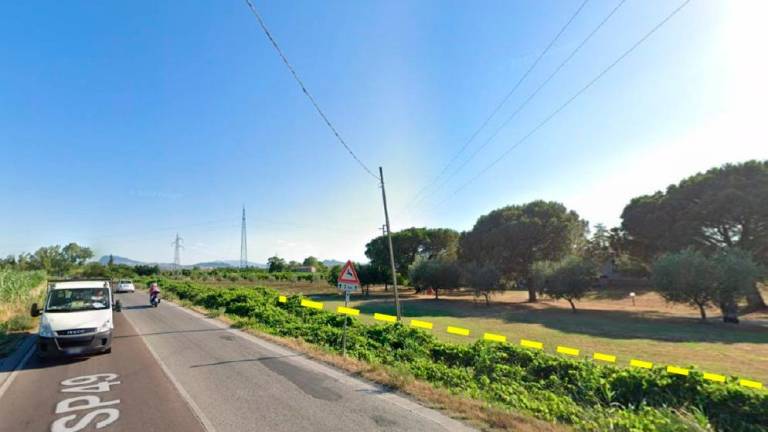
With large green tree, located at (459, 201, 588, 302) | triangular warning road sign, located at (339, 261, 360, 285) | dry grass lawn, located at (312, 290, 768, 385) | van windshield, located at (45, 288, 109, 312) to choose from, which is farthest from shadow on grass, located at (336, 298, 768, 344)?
van windshield, located at (45, 288, 109, 312)

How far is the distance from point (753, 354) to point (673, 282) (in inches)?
490

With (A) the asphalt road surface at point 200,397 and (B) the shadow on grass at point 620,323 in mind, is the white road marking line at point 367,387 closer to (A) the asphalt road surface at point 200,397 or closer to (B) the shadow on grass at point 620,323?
(A) the asphalt road surface at point 200,397

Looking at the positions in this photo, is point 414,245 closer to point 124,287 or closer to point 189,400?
point 124,287

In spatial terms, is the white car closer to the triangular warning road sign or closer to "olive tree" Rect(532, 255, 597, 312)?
the triangular warning road sign

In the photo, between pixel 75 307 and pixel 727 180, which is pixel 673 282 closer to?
pixel 727 180

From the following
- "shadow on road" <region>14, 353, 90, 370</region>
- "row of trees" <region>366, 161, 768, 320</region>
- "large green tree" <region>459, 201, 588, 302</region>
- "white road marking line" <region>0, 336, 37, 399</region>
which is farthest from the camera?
"large green tree" <region>459, 201, 588, 302</region>

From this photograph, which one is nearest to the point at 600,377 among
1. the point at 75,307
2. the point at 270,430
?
the point at 270,430

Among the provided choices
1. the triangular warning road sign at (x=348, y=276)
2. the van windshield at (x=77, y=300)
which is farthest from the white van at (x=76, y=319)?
the triangular warning road sign at (x=348, y=276)

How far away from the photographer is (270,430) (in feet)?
16.9

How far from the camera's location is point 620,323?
3044 cm

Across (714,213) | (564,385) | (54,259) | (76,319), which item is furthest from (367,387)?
(54,259)

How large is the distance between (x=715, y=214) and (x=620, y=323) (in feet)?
51.0

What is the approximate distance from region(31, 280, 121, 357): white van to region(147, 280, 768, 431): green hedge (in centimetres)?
598

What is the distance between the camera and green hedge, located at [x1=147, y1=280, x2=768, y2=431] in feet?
19.3
